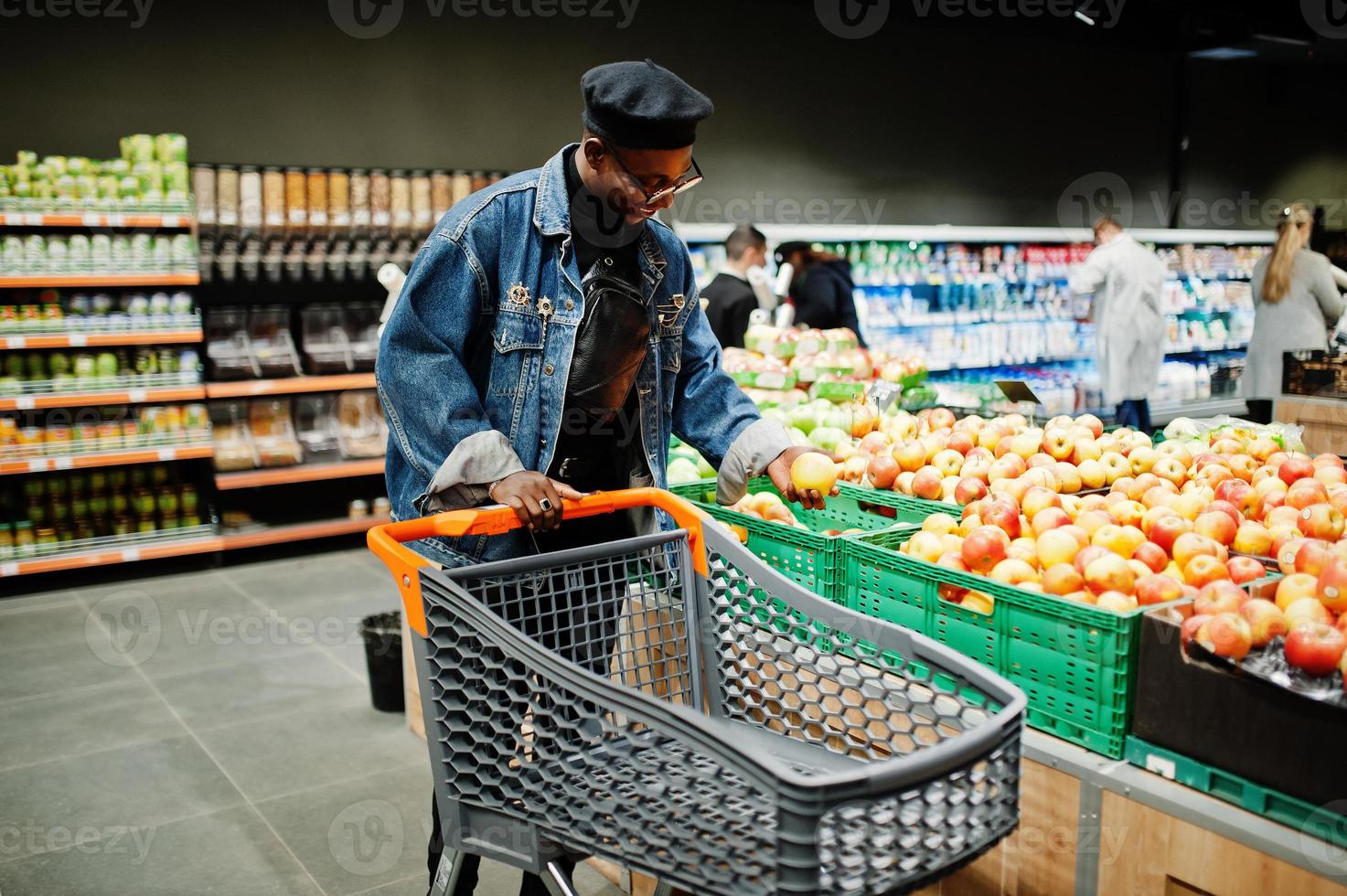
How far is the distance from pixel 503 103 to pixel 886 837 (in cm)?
665

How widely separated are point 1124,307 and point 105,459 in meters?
6.64

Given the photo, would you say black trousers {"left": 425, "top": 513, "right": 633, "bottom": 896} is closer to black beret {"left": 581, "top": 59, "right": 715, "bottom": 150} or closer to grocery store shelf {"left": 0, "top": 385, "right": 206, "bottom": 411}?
black beret {"left": 581, "top": 59, "right": 715, "bottom": 150}

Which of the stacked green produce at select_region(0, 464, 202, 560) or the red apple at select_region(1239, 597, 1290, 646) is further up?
the red apple at select_region(1239, 597, 1290, 646)

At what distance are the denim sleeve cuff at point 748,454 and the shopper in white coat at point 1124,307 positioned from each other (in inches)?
244

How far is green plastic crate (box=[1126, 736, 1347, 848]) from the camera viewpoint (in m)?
1.44

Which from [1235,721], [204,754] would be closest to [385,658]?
[204,754]

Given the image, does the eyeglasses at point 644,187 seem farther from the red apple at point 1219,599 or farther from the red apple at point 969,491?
the red apple at point 969,491

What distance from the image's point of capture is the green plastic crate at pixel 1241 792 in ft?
4.74

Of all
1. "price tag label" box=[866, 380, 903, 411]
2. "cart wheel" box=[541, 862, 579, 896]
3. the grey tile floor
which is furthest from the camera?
"price tag label" box=[866, 380, 903, 411]

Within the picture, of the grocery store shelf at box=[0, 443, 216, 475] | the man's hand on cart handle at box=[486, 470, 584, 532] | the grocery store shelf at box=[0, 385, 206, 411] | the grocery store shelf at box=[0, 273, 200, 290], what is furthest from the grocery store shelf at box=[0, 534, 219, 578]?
the man's hand on cart handle at box=[486, 470, 584, 532]

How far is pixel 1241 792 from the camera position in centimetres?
154

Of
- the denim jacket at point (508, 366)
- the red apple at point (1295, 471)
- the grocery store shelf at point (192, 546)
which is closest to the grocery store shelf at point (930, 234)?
the grocery store shelf at point (192, 546)

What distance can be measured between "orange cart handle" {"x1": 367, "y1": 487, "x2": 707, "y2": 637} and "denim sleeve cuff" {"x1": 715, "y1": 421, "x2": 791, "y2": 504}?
0.21 metres

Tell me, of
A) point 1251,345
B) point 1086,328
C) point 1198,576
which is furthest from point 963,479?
point 1086,328
